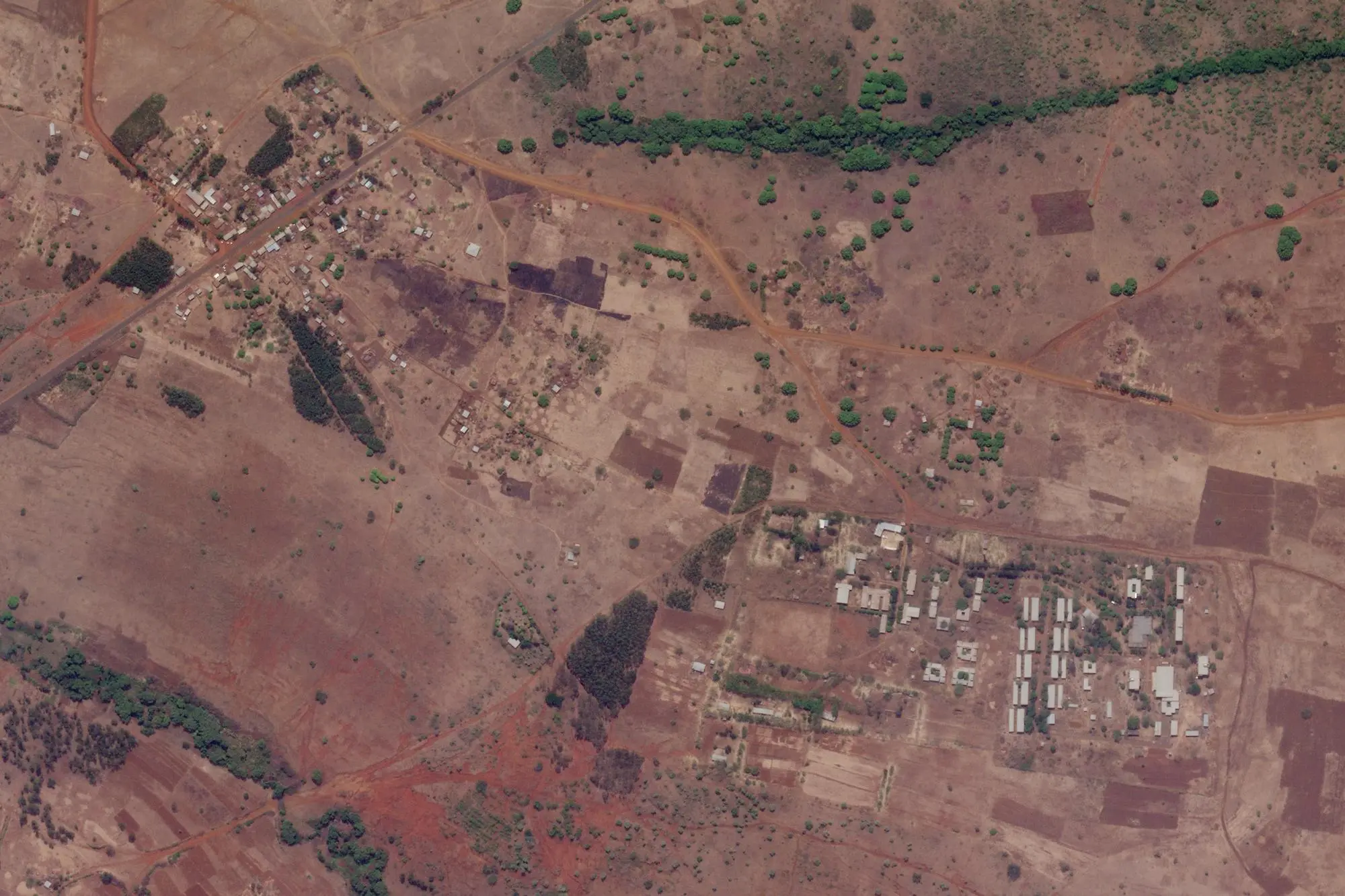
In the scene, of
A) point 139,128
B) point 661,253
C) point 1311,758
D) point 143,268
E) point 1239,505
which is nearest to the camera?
point 143,268

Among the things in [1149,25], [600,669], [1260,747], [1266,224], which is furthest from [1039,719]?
[1149,25]

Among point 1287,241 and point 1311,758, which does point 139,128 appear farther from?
point 1311,758

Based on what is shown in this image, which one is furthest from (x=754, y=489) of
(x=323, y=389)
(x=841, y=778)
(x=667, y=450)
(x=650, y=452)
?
(x=323, y=389)

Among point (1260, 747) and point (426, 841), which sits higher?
point (1260, 747)

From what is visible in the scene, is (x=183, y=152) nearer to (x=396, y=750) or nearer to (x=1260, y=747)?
(x=396, y=750)

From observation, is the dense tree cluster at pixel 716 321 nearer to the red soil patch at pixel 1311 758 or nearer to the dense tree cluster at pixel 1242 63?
the dense tree cluster at pixel 1242 63

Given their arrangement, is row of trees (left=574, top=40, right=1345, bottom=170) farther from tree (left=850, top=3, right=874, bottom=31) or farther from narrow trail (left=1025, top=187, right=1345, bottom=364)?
narrow trail (left=1025, top=187, right=1345, bottom=364)
